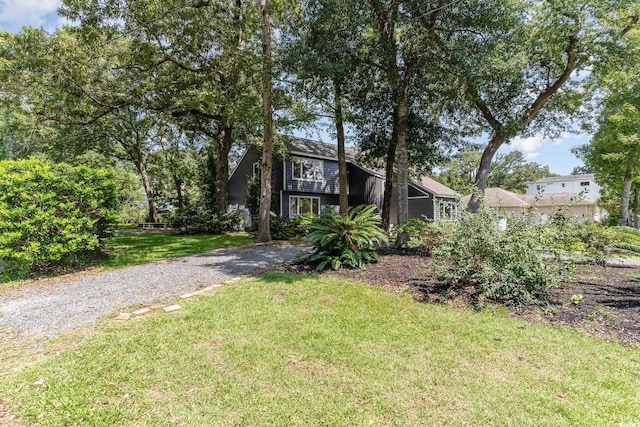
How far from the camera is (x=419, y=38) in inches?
340

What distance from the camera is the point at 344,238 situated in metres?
6.98

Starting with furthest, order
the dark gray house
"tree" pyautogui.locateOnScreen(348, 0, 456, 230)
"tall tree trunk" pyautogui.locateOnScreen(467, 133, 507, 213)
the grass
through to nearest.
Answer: the dark gray house, "tall tree trunk" pyautogui.locateOnScreen(467, 133, 507, 213), "tree" pyautogui.locateOnScreen(348, 0, 456, 230), the grass

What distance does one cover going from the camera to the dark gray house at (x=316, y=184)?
18938 millimetres

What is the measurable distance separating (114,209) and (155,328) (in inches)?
206

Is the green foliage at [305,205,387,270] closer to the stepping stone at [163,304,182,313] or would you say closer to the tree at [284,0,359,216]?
the stepping stone at [163,304,182,313]

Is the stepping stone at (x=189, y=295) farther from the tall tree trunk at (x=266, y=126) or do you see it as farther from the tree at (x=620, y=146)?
the tree at (x=620, y=146)

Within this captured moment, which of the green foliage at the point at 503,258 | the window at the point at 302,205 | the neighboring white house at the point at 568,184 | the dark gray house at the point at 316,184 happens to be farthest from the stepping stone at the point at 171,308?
the neighboring white house at the point at 568,184

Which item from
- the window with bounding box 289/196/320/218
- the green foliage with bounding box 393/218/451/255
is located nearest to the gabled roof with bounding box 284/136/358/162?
the window with bounding box 289/196/320/218

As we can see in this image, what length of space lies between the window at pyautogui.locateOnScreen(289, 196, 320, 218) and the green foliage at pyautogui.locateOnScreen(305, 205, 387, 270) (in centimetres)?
1245

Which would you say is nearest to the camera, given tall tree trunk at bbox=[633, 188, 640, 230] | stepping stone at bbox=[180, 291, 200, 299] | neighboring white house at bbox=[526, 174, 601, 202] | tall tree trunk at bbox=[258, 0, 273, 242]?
stepping stone at bbox=[180, 291, 200, 299]

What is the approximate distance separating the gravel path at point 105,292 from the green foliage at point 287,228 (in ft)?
16.6

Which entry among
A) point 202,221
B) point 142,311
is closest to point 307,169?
point 202,221

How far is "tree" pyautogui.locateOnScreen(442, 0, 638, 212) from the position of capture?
25.1 ft

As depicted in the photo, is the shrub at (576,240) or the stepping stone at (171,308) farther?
the shrub at (576,240)
